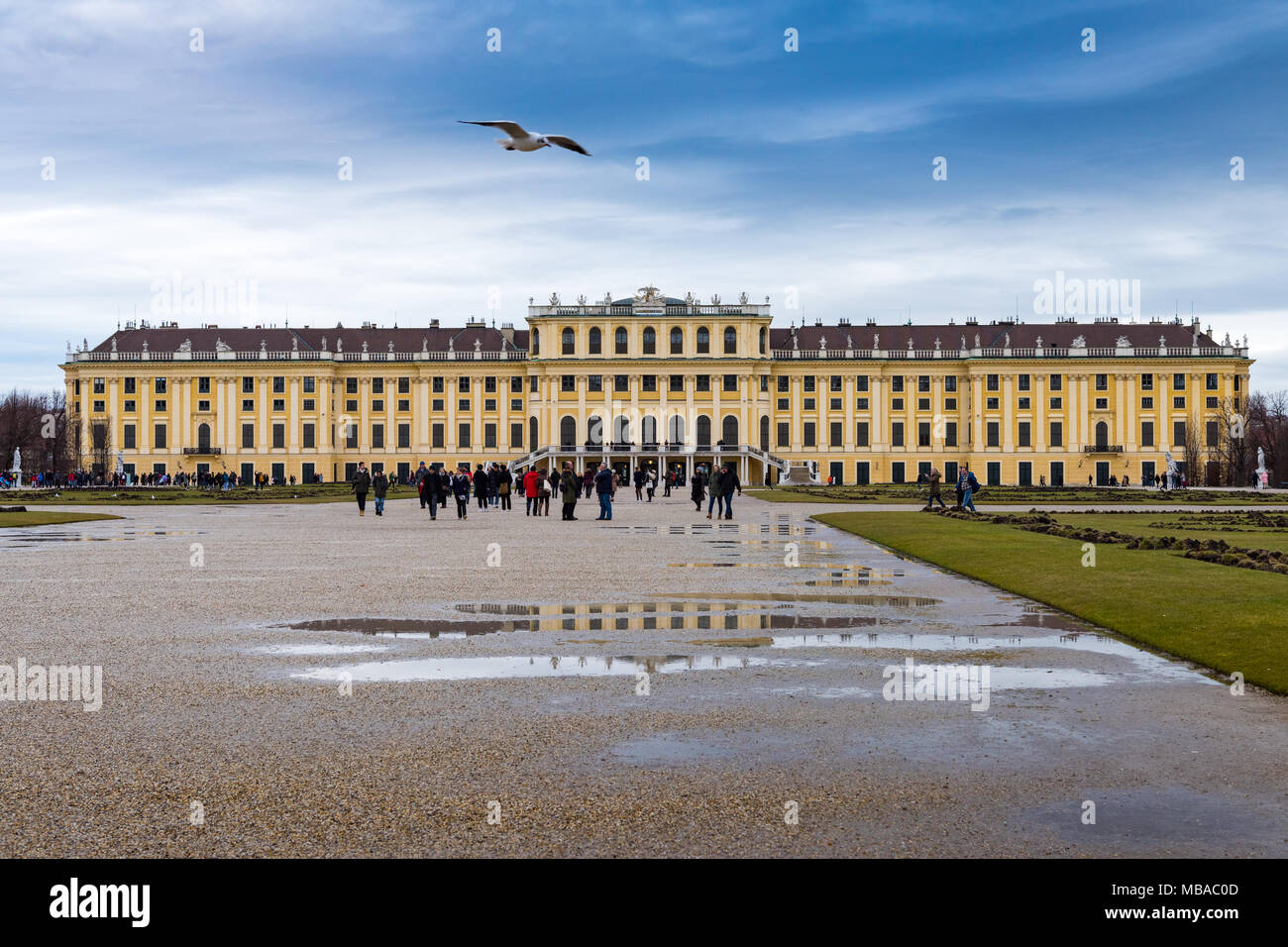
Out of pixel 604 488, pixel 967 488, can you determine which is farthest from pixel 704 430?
pixel 604 488

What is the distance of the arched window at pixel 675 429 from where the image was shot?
10488 cm

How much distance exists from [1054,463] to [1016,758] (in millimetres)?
103159

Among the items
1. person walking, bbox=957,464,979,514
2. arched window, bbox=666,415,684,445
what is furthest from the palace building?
person walking, bbox=957,464,979,514

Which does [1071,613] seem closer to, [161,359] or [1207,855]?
[1207,855]

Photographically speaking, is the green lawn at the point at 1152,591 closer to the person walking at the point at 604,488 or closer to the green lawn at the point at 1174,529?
the green lawn at the point at 1174,529

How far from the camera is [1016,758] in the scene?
22.7 ft

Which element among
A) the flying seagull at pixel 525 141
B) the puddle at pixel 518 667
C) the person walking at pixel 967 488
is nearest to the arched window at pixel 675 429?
the person walking at pixel 967 488

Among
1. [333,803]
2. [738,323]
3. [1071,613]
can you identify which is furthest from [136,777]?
[738,323]

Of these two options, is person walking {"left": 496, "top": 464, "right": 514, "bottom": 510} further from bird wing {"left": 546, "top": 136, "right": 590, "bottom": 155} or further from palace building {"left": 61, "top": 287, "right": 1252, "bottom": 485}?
palace building {"left": 61, "top": 287, "right": 1252, "bottom": 485}

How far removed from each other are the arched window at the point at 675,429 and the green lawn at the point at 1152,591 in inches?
3155

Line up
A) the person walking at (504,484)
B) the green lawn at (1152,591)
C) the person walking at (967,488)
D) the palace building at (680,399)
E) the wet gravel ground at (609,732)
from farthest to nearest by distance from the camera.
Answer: the palace building at (680,399) → the person walking at (504,484) → the person walking at (967,488) → the green lawn at (1152,591) → the wet gravel ground at (609,732)

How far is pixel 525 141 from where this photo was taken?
16.0 metres

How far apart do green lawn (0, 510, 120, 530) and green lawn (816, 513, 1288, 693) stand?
72.5ft

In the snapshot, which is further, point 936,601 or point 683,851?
point 936,601
